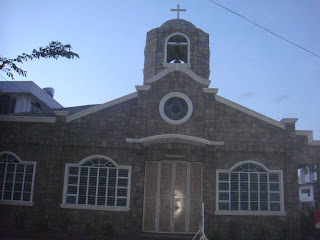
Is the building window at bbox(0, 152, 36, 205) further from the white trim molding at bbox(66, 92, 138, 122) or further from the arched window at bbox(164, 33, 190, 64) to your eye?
the arched window at bbox(164, 33, 190, 64)

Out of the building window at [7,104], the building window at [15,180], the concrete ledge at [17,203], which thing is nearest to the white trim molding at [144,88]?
the building window at [15,180]

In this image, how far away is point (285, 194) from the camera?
46.1 ft

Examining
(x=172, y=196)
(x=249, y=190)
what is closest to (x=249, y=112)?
(x=249, y=190)

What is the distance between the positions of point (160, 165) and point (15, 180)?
622cm

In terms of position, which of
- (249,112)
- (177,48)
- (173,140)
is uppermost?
(177,48)

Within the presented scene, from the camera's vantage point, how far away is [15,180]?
578 inches

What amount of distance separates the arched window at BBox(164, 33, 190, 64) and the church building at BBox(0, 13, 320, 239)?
102 inches

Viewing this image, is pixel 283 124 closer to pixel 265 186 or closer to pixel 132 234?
pixel 265 186

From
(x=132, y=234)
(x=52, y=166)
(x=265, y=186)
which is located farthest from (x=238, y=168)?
(x=52, y=166)

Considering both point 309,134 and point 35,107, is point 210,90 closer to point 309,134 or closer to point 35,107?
point 309,134

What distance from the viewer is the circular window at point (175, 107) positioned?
1471 cm

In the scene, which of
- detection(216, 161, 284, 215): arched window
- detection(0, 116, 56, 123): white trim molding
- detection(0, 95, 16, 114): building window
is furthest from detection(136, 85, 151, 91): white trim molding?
detection(0, 95, 16, 114): building window

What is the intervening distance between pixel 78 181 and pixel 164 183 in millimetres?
3624

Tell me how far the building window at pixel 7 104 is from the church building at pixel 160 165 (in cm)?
817
